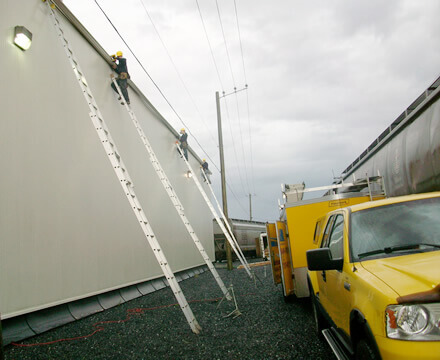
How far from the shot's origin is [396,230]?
313 cm

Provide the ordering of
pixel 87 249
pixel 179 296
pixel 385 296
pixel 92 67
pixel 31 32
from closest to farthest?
1. pixel 385 296
2. pixel 179 296
3. pixel 31 32
4. pixel 87 249
5. pixel 92 67

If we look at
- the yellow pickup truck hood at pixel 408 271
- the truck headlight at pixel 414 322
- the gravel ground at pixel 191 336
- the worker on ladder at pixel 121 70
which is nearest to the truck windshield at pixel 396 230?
the yellow pickup truck hood at pixel 408 271

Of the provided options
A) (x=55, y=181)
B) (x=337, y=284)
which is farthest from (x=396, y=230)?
(x=55, y=181)

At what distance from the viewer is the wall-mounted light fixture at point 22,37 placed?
5742mm

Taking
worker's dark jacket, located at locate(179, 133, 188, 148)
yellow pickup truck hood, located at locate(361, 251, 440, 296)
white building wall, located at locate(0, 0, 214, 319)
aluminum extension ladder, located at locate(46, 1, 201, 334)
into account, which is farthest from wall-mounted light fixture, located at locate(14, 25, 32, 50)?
worker's dark jacket, located at locate(179, 133, 188, 148)

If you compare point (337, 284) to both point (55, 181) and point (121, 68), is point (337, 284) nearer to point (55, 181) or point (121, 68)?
point (55, 181)

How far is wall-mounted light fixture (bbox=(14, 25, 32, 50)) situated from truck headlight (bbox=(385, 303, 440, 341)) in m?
6.90

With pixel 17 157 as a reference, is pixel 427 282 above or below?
below

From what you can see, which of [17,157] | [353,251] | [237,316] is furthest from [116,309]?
[353,251]

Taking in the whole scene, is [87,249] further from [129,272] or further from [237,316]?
[237,316]

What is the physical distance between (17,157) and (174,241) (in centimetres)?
833

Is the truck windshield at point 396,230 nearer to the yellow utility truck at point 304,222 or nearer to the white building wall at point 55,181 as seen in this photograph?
the yellow utility truck at point 304,222

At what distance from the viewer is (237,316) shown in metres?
6.51

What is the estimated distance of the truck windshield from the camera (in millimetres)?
2932
